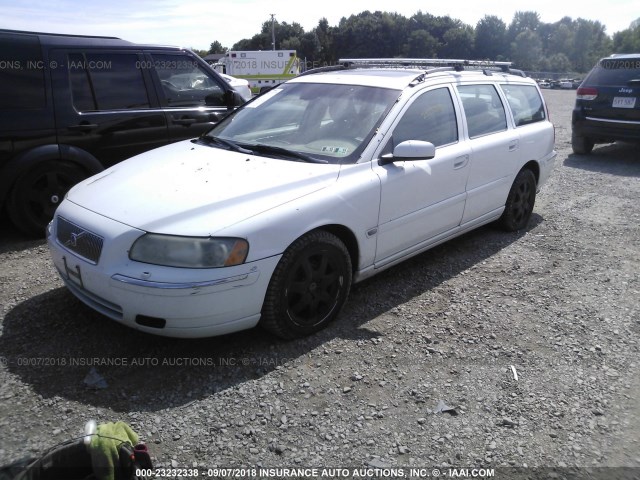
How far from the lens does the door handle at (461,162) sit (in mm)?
4373

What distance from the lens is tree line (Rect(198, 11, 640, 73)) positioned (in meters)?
104

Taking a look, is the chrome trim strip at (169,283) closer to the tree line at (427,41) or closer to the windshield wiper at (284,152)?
the windshield wiper at (284,152)

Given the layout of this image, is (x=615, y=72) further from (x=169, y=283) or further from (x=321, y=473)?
(x=321, y=473)

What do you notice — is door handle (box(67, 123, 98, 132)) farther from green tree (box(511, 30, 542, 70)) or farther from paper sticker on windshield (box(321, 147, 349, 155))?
green tree (box(511, 30, 542, 70))

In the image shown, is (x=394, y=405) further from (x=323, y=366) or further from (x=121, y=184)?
(x=121, y=184)

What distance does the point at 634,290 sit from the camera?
4.38 meters

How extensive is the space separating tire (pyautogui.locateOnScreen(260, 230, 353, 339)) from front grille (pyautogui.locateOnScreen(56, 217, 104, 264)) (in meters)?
1.02

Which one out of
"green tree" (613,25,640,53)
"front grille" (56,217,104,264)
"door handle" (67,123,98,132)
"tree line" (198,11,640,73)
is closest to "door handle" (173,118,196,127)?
"door handle" (67,123,98,132)

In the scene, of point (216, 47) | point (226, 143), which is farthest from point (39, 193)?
point (216, 47)

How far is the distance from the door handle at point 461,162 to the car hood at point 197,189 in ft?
4.17

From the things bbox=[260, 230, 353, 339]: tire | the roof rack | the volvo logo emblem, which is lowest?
Answer: bbox=[260, 230, 353, 339]: tire

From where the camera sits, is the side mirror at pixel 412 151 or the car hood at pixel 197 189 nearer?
the car hood at pixel 197 189

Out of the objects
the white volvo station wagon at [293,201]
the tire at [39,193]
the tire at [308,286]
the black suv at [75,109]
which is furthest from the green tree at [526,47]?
the tire at [308,286]

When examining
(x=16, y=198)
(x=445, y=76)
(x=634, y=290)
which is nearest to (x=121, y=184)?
(x=16, y=198)
